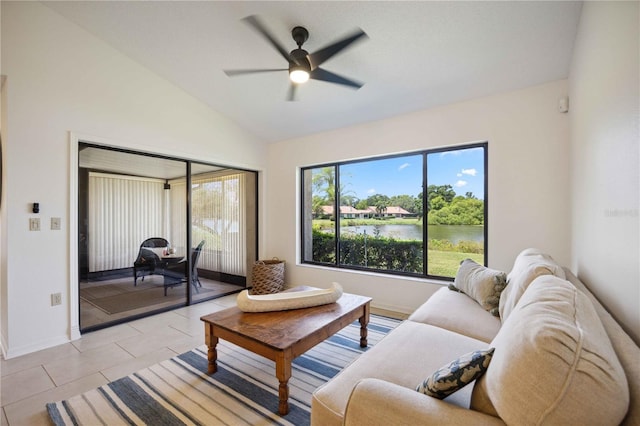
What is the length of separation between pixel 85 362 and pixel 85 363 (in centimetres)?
2

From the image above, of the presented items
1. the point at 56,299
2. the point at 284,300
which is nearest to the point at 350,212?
the point at 284,300

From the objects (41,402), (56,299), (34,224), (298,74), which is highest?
(298,74)

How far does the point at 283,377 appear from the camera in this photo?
1.75 meters

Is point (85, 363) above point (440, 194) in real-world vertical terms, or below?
below

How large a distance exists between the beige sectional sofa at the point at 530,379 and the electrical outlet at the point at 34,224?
10.0 feet

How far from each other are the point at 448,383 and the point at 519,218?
257 centimetres

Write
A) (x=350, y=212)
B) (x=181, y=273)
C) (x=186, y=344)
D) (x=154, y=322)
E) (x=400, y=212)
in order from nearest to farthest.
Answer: (x=186, y=344)
(x=154, y=322)
(x=400, y=212)
(x=181, y=273)
(x=350, y=212)

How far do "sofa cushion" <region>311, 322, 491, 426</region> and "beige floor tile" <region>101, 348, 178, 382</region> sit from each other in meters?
1.87

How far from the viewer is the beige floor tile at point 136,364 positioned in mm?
2240

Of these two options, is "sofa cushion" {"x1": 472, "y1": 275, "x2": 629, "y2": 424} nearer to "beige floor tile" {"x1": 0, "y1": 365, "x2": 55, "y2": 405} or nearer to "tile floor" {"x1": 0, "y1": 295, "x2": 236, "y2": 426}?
"tile floor" {"x1": 0, "y1": 295, "x2": 236, "y2": 426}

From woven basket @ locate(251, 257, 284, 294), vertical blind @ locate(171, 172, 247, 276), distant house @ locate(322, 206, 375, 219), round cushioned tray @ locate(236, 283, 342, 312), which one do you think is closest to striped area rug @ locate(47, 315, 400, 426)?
round cushioned tray @ locate(236, 283, 342, 312)

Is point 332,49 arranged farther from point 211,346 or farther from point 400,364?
point 211,346

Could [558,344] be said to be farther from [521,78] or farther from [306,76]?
[521,78]

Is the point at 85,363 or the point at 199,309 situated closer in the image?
the point at 85,363
